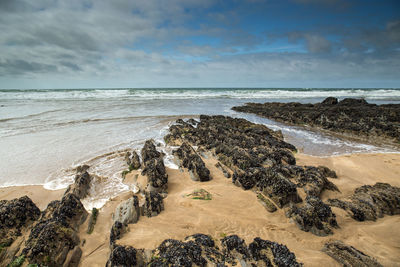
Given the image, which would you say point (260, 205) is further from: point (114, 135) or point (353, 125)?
point (353, 125)

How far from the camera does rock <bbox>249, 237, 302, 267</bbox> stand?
112 inches

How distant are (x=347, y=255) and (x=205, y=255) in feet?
7.81

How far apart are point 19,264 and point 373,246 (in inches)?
242

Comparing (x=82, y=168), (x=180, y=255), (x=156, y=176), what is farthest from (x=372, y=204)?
(x=82, y=168)

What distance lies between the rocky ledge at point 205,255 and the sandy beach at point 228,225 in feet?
1.40

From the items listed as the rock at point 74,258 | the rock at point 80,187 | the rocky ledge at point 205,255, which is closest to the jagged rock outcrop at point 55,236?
the rock at point 74,258

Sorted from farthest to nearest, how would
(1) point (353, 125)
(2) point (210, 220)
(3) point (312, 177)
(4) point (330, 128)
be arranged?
1. (4) point (330, 128)
2. (1) point (353, 125)
3. (3) point (312, 177)
4. (2) point (210, 220)

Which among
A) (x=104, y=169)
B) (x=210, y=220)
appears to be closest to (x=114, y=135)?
(x=104, y=169)

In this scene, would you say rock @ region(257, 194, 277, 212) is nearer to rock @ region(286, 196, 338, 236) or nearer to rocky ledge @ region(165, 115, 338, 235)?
rocky ledge @ region(165, 115, 338, 235)

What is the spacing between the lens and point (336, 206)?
190 inches

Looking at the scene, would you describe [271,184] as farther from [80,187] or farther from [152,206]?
[80,187]

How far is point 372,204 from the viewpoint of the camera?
469cm

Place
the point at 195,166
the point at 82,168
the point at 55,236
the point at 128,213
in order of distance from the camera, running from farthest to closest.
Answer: the point at 82,168, the point at 195,166, the point at 128,213, the point at 55,236

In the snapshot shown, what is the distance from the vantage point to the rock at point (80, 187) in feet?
19.2
